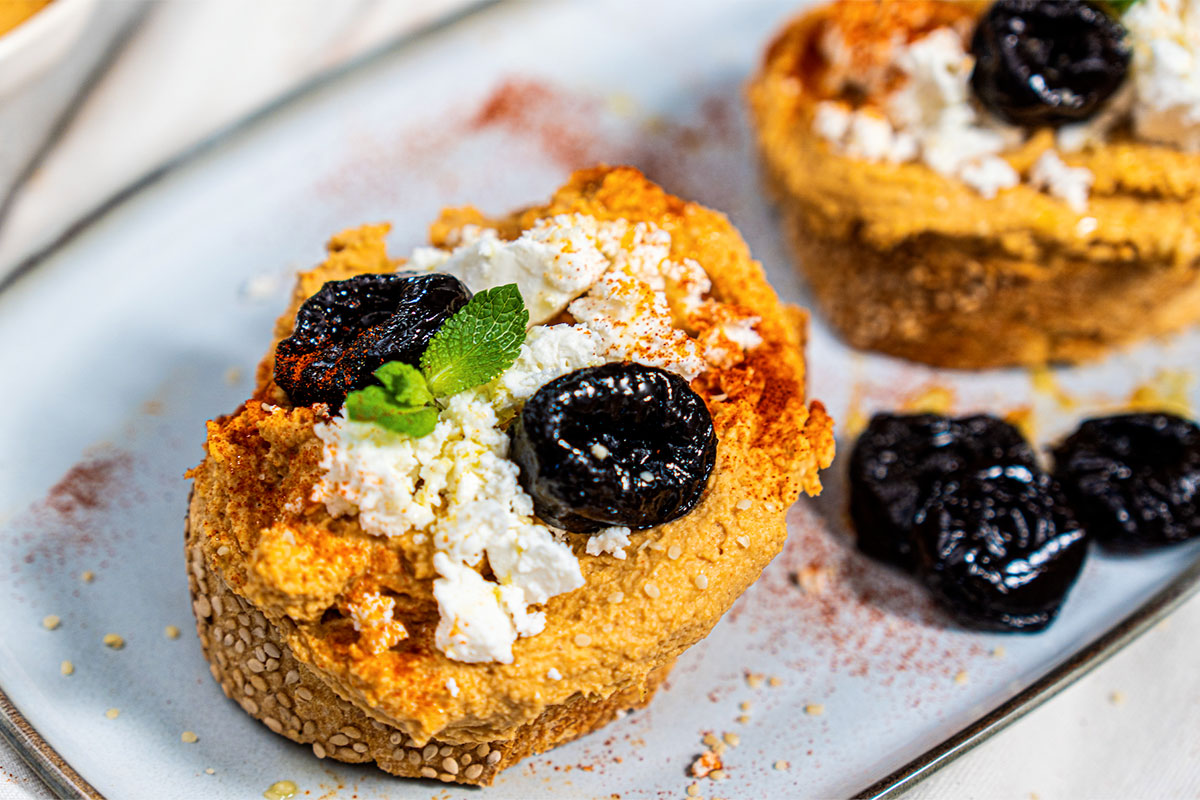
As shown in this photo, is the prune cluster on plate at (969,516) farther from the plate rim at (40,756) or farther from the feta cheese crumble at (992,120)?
the plate rim at (40,756)

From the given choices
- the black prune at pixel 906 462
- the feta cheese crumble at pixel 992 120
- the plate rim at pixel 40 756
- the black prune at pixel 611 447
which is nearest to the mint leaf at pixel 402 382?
the black prune at pixel 611 447

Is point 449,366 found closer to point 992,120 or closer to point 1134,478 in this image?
point 992,120

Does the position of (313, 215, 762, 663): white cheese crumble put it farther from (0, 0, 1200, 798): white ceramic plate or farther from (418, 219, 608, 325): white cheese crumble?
(0, 0, 1200, 798): white ceramic plate

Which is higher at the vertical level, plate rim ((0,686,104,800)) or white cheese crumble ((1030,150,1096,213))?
plate rim ((0,686,104,800))

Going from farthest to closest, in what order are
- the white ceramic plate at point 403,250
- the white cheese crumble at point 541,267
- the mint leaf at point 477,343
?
the white ceramic plate at point 403,250
the white cheese crumble at point 541,267
the mint leaf at point 477,343

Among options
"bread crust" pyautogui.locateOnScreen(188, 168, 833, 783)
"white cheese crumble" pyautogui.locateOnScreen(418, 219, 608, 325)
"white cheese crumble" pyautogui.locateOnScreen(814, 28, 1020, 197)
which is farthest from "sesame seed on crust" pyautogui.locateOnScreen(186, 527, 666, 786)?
"white cheese crumble" pyautogui.locateOnScreen(814, 28, 1020, 197)

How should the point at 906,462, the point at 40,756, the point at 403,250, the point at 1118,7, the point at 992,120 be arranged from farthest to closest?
the point at 403,250 → the point at 992,120 → the point at 1118,7 → the point at 906,462 → the point at 40,756

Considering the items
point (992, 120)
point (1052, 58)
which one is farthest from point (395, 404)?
point (1052, 58)
